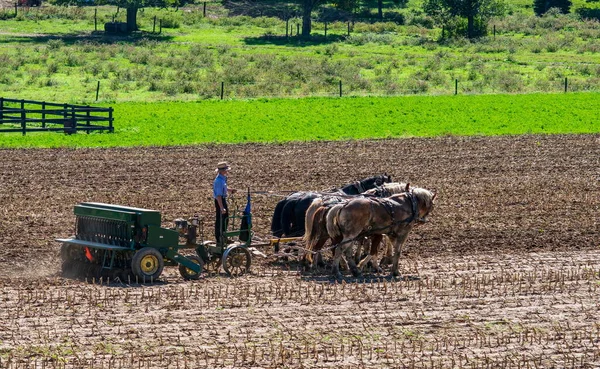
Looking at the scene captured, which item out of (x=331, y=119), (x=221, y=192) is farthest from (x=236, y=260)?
(x=331, y=119)

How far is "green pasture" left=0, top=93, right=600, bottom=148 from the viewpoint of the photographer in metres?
36.4

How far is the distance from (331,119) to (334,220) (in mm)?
22662

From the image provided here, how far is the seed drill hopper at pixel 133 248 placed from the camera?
678 inches

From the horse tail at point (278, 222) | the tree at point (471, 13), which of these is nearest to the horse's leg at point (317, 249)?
the horse tail at point (278, 222)

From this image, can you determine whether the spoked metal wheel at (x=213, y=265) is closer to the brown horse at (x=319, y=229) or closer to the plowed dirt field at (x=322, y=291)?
the plowed dirt field at (x=322, y=291)

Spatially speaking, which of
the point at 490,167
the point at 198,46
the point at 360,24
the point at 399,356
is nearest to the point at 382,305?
the point at 399,356

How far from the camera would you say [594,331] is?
1518 centimetres

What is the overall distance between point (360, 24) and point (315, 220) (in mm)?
72282

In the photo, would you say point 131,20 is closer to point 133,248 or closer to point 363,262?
point 363,262

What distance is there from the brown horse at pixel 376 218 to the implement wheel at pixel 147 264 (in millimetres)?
→ 2970

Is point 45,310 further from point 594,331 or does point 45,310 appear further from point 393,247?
point 594,331

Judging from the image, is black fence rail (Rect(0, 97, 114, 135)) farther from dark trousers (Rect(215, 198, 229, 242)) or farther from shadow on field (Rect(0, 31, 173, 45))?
shadow on field (Rect(0, 31, 173, 45))

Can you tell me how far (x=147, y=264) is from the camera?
17.2 metres

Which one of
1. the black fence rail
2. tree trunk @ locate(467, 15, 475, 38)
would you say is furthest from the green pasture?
tree trunk @ locate(467, 15, 475, 38)
